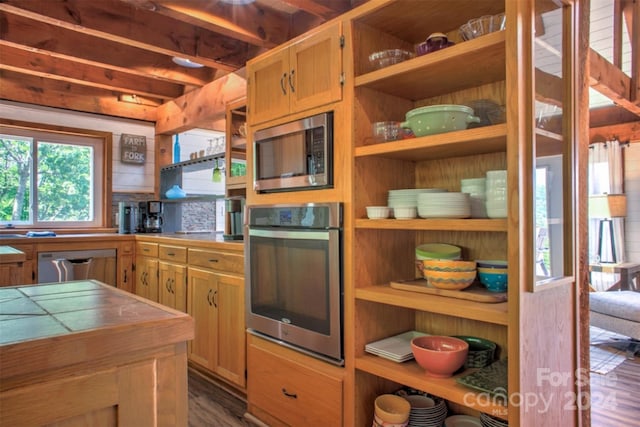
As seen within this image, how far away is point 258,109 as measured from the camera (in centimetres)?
240

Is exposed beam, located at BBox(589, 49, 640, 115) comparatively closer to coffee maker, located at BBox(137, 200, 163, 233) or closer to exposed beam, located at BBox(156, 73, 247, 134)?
exposed beam, located at BBox(156, 73, 247, 134)

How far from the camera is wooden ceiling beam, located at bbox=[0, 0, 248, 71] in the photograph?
8.16 feet

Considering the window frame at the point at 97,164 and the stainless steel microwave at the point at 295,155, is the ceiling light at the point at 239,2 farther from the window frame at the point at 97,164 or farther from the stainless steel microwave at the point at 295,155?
the window frame at the point at 97,164

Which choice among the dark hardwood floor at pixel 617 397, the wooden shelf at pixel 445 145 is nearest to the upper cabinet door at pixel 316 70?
the wooden shelf at pixel 445 145

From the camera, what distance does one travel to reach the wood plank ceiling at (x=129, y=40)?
2484 mm

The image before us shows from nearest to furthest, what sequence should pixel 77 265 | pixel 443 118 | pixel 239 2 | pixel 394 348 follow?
pixel 443 118
pixel 394 348
pixel 239 2
pixel 77 265

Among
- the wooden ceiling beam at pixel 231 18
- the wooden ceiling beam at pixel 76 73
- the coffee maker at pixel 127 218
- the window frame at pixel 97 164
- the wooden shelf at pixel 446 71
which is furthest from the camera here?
the coffee maker at pixel 127 218

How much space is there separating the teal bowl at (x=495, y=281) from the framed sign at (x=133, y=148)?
156 inches

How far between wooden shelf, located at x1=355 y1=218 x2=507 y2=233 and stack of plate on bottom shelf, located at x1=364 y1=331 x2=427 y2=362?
21.0 inches

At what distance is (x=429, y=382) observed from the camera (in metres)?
1.57

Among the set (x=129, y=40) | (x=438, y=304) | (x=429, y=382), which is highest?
(x=129, y=40)

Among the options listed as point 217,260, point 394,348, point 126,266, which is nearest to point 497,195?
point 394,348

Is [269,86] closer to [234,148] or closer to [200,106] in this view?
[234,148]

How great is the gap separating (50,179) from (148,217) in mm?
975
